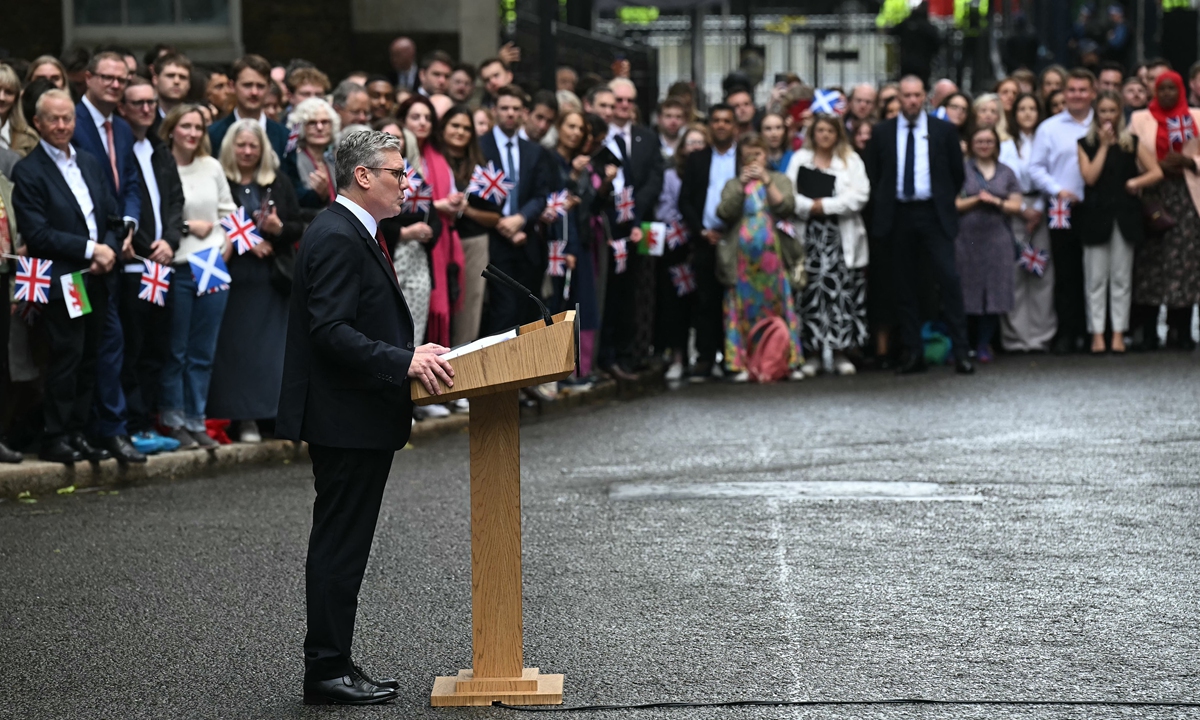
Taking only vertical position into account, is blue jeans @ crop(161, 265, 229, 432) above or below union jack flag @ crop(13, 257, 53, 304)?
below

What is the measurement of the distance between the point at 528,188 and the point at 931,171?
393 cm

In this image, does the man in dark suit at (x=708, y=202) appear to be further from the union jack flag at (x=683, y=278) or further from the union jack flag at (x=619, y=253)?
the union jack flag at (x=619, y=253)

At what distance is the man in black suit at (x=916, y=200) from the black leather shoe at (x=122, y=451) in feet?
24.9

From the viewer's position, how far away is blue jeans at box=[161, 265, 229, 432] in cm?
1093

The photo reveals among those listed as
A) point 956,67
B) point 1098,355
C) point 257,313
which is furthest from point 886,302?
point 956,67

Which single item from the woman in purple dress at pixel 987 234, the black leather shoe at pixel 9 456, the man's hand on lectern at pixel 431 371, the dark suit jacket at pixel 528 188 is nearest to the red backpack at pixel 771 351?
the woman in purple dress at pixel 987 234

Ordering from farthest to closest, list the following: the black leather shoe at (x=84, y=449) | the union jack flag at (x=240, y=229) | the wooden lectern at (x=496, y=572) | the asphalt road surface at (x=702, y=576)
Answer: the union jack flag at (x=240, y=229) → the black leather shoe at (x=84, y=449) → the asphalt road surface at (x=702, y=576) → the wooden lectern at (x=496, y=572)

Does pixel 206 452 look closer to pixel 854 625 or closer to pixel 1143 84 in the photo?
pixel 854 625

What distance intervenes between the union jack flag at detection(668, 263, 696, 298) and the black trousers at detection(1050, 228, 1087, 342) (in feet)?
11.8

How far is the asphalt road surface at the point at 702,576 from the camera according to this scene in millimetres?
6051

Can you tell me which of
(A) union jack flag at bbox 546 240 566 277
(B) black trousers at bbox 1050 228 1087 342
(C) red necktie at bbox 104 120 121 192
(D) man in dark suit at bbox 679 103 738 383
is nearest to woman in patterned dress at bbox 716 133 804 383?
(D) man in dark suit at bbox 679 103 738 383

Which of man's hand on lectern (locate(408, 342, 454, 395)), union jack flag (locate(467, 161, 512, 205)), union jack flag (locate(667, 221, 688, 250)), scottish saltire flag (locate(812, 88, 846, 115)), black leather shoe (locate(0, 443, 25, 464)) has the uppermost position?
scottish saltire flag (locate(812, 88, 846, 115))

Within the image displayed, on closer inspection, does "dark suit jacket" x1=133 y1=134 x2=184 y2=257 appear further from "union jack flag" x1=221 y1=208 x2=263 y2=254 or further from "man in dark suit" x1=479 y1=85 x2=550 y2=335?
"man in dark suit" x1=479 y1=85 x2=550 y2=335

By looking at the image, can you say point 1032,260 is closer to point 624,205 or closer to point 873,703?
point 624,205
